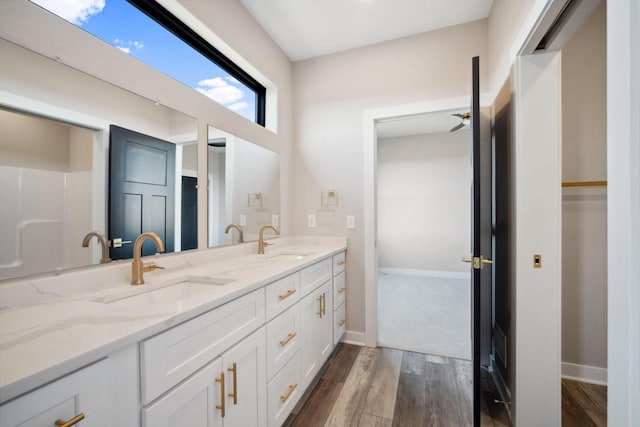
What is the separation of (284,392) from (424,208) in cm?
428

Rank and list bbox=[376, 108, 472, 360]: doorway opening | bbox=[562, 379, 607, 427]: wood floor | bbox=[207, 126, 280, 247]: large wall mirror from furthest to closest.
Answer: bbox=[376, 108, 472, 360]: doorway opening < bbox=[207, 126, 280, 247]: large wall mirror < bbox=[562, 379, 607, 427]: wood floor

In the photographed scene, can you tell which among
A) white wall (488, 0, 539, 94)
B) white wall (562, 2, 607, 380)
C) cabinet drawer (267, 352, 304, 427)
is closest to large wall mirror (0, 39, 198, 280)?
cabinet drawer (267, 352, 304, 427)

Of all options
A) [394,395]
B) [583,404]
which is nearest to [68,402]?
[394,395]

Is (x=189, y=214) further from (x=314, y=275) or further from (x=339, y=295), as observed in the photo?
(x=339, y=295)

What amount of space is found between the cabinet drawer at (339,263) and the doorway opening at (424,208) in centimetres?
165

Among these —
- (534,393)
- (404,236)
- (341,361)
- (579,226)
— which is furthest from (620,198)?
(404,236)

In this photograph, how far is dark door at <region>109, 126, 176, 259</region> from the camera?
45.5 inches

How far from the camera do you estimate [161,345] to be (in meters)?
0.72

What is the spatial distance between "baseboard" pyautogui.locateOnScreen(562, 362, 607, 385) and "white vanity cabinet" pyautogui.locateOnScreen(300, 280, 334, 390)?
1668mm

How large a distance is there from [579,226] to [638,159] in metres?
1.67

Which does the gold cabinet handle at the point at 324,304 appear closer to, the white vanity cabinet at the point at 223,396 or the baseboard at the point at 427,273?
the white vanity cabinet at the point at 223,396

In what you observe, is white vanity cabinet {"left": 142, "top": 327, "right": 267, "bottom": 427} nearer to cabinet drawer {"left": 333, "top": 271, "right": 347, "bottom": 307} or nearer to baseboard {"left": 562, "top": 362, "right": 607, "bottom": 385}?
cabinet drawer {"left": 333, "top": 271, "right": 347, "bottom": 307}

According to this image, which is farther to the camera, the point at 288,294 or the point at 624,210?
the point at 288,294

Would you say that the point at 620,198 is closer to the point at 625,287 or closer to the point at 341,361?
the point at 625,287
